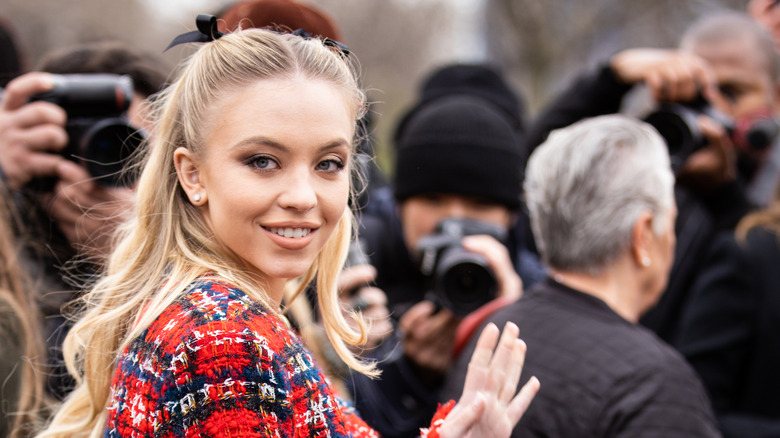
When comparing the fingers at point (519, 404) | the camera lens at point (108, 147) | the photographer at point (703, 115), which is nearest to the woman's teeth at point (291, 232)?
the fingers at point (519, 404)

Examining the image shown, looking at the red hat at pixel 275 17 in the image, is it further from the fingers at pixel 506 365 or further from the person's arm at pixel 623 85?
the person's arm at pixel 623 85

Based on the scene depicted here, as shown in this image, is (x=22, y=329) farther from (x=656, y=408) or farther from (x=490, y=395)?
(x=656, y=408)

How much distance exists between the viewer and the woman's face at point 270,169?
1.40 meters

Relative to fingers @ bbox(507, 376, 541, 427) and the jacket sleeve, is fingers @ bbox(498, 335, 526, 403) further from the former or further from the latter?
the jacket sleeve

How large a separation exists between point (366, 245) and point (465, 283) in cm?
92

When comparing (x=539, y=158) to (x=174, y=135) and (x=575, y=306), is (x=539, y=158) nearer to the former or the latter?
(x=575, y=306)

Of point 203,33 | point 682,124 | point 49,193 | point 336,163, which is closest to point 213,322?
point 336,163

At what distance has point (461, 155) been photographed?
3.31 meters

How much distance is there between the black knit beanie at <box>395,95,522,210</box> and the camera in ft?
10.7

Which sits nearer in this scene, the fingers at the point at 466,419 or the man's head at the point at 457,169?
the fingers at the point at 466,419

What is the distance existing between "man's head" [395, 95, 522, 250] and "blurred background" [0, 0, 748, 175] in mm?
267

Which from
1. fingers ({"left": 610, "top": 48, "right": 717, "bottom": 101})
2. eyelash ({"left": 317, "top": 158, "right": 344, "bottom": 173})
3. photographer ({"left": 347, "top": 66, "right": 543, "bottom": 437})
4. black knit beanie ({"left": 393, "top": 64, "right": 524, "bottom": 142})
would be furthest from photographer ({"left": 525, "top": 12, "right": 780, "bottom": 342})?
eyelash ({"left": 317, "top": 158, "right": 344, "bottom": 173})

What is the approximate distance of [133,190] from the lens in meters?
2.25

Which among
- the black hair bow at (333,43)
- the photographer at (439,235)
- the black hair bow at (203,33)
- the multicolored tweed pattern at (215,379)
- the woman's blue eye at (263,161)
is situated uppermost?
the black hair bow at (203,33)
